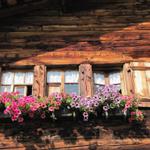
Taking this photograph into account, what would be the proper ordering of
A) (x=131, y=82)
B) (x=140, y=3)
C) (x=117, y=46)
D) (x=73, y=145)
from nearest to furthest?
(x=73, y=145), (x=131, y=82), (x=117, y=46), (x=140, y=3)

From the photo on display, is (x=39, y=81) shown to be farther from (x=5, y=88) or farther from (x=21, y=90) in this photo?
(x=5, y=88)

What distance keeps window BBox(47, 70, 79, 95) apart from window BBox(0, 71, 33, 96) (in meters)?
0.51

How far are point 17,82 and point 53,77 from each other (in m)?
0.92

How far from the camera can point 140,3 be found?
36.2ft

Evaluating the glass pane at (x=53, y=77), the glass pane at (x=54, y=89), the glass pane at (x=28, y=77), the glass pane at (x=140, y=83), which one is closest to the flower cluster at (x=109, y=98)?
the glass pane at (x=140, y=83)

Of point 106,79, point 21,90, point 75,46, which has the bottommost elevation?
point 21,90

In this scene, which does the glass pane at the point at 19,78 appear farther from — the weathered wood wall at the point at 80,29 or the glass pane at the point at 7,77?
the weathered wood wall at the point at 80,29

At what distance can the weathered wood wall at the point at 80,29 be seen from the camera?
33.1 ft

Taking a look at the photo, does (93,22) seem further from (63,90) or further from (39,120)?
(39,120)

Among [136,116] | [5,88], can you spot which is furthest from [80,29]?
[136,116]

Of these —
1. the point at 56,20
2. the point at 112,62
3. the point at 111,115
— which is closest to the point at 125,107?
the point at 111,115

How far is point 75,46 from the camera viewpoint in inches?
399

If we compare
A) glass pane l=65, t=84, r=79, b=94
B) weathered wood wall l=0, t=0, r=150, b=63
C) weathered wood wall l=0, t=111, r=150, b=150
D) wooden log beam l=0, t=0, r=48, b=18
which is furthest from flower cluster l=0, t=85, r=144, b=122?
wooden log beam l=0, t=0, r=48, b=18

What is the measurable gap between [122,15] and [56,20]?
1837 mm
